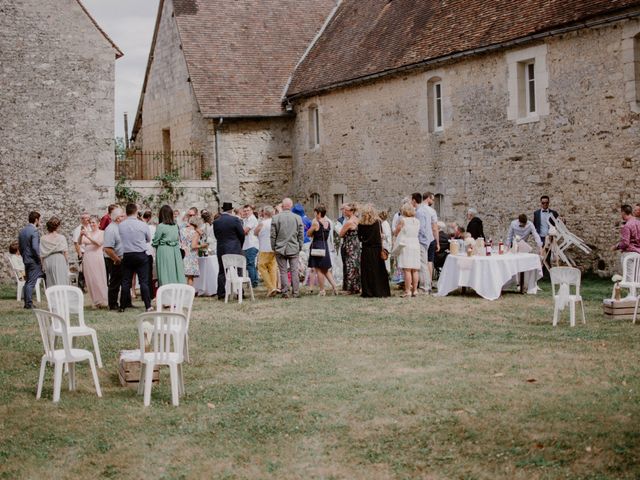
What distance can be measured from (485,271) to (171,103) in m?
18.8

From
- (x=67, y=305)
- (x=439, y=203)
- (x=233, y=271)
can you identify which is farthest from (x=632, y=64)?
(x=67, y=305)

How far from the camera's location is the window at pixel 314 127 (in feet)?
99.0

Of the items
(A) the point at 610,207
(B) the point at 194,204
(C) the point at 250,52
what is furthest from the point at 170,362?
(C) the point at 250,52

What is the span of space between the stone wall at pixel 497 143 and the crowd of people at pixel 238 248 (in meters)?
2.04

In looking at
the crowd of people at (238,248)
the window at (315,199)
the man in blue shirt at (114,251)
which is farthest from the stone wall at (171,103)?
the man in blue shirt at (114,251)

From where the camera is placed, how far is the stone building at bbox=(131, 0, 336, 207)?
98.3 feet

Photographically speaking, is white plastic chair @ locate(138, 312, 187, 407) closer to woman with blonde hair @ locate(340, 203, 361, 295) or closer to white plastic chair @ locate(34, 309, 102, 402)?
white plastic chair @ locate(34, 309, 102, 402)

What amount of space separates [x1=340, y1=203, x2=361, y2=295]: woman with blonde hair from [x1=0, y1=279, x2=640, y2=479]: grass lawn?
447cm

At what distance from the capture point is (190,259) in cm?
1766

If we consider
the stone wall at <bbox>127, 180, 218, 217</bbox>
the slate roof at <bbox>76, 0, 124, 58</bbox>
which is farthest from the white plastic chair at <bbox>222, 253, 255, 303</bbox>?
the stone wall at <bbox>127, 180, 218, 217</bbox>

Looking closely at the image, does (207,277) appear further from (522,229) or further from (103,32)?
(103,32)

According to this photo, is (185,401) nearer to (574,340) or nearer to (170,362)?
Answer: (170,362)

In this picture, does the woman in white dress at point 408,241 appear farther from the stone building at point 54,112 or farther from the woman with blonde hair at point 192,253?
the stone building at point 54,112

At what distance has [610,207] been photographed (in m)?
19.4
